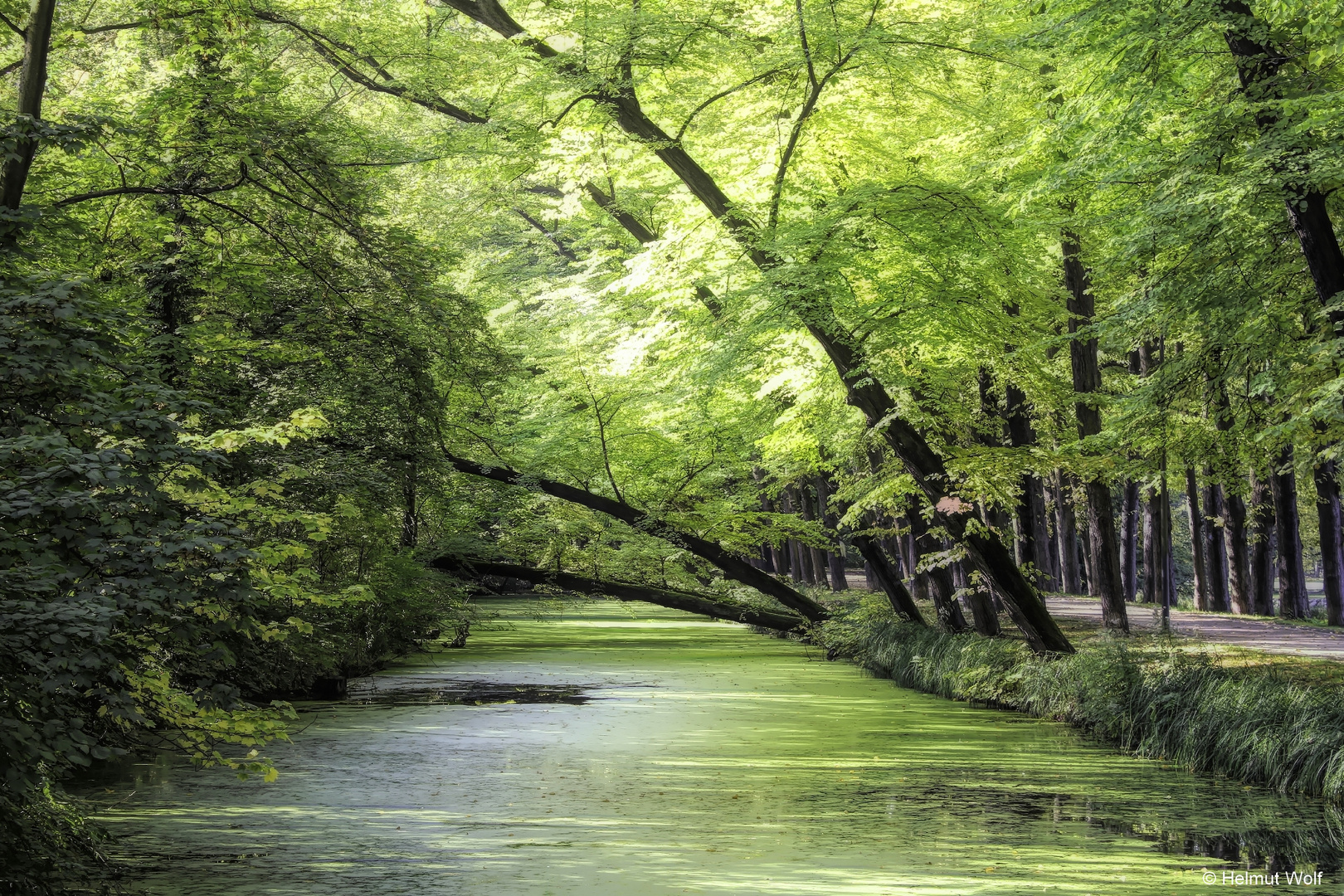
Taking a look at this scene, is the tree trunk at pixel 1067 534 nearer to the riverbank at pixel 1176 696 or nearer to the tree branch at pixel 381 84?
the riverbank at pixel 1176 696

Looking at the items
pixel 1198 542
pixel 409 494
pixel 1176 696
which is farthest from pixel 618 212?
pixel 1198 542

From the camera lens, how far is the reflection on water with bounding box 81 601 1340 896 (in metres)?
6.14

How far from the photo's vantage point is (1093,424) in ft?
48.1

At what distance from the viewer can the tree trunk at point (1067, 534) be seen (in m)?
28.0

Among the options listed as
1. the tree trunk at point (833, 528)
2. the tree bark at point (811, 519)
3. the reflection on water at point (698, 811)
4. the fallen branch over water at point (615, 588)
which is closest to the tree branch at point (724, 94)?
the reflection on water at point (698, 811)

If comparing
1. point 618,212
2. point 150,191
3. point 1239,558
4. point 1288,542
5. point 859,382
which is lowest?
point 1239,558

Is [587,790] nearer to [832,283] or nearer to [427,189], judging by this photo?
[832,283]

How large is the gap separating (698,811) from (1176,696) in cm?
476

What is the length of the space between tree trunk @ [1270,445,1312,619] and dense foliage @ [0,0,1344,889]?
8 cm

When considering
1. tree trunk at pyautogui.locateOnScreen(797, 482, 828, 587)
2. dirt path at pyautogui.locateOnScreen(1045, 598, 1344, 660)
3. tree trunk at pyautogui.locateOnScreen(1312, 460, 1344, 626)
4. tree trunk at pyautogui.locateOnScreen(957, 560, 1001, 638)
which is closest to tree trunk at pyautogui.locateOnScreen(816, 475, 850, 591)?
tree trunk at pyautogui.locateOnScreen(797, 482, 828, 587)

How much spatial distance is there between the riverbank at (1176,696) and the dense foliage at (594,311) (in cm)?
84

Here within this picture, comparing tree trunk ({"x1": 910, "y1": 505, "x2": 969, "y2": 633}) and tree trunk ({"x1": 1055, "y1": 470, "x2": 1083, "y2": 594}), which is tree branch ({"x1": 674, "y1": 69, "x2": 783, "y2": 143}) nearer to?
tree trunk ({"x1": 910, "y1": 505, "x2": 969, "y2": 633})

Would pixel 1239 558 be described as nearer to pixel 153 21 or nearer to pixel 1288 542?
pixel 1288 542

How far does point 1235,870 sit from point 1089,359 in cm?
924
